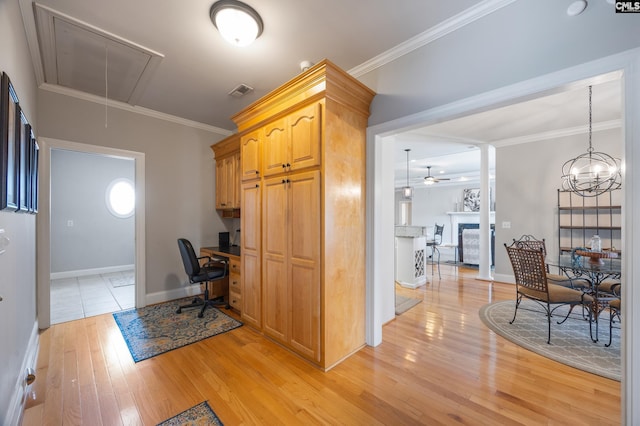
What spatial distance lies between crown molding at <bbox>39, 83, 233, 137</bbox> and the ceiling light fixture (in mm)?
2368

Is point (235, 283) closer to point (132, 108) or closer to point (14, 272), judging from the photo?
point (14, 272)

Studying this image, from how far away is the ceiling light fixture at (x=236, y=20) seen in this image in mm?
1891

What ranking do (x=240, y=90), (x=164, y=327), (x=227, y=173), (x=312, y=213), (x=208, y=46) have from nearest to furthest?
(x=312, y=213)
(x=208, y=46)
(x=164, y=327)
(x=240, y=90)
(x=227, y=173)

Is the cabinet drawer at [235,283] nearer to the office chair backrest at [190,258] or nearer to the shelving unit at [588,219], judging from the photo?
the office chair backrest at [190,258]

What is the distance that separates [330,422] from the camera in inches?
64.9

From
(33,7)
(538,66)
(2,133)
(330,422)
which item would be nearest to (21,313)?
(2,133)

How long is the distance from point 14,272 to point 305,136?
2.35 m

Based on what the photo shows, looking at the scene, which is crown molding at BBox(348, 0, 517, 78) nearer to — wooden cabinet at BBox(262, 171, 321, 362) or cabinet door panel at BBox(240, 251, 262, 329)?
wooden cabinet at BBox(262, 171, 321, 362)

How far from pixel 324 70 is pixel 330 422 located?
256 cm

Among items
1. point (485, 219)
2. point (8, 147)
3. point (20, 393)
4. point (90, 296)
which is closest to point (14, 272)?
point (20, 393)

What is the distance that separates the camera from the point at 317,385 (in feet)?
6.59

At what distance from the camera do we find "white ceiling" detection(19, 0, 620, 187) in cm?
196

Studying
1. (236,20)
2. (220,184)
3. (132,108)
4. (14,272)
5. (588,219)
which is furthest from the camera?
(588,219)

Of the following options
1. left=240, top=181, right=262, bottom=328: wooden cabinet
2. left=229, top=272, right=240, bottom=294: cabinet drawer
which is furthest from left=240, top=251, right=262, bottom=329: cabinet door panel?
left=229, top=272, right=240, bottom=294: cabinet drawer
